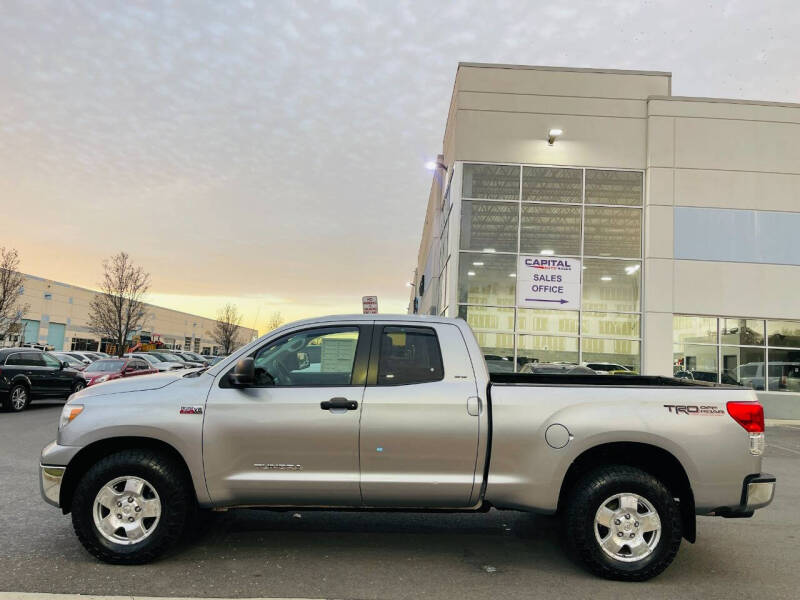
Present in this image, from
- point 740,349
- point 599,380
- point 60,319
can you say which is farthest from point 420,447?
point 60,319

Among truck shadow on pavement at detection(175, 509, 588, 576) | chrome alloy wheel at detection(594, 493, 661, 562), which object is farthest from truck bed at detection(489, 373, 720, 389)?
truck shadow on pavement at detection(175, 509, 588, 576)

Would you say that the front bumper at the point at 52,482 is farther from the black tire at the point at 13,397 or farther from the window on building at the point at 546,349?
the window on building at the point at 546,349

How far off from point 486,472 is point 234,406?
6.18 feet

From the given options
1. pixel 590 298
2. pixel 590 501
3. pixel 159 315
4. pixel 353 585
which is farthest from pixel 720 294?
pixel 159 315

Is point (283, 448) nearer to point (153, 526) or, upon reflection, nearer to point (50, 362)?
point (153, 526)

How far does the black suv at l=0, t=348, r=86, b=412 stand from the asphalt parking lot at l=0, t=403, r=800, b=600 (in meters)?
10.4

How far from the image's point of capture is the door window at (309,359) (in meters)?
4.49

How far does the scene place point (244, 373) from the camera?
14.0 feet

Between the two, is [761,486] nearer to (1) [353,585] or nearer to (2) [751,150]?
(1) [353,585]

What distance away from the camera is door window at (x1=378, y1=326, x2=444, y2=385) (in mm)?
4453

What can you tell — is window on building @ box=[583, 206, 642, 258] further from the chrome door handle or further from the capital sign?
the chrome door handle

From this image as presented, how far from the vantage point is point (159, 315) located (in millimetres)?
91250

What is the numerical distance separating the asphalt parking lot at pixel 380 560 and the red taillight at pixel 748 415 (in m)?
1.11

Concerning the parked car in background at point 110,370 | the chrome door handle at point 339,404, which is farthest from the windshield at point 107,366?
the chrome door handle at point 339,404
